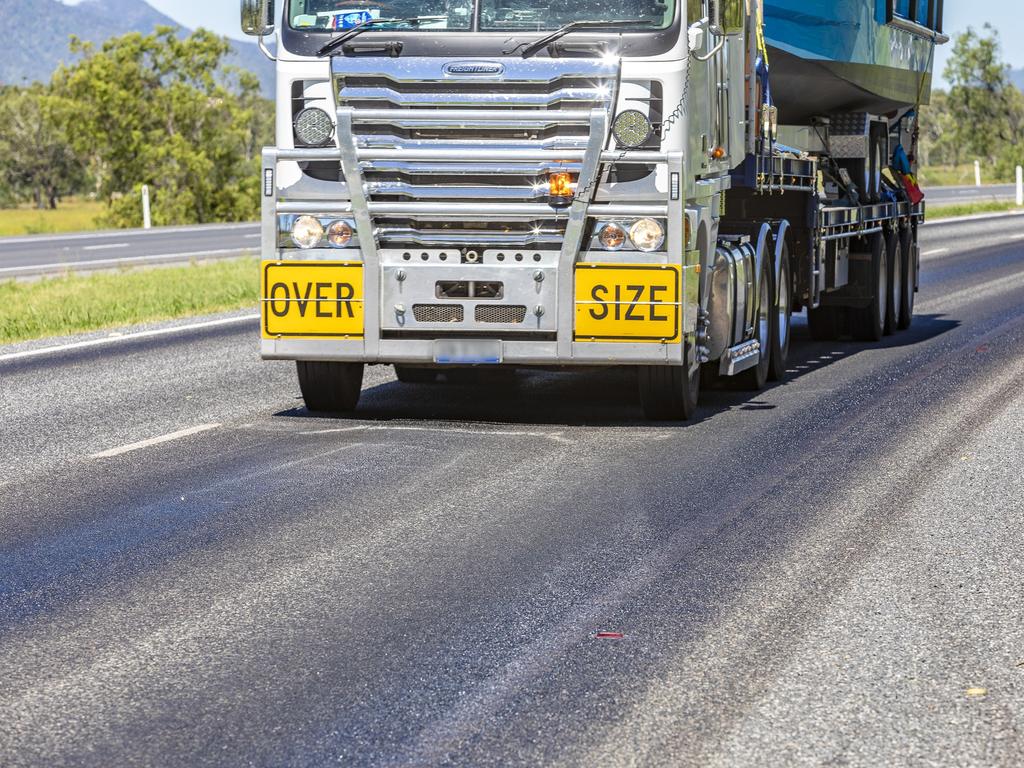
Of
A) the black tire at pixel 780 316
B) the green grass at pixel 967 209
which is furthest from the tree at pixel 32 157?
the black tire at pixel 780 316

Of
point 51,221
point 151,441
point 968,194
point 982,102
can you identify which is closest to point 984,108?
point 982,102

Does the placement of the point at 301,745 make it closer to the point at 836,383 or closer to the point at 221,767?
the point at 221,767

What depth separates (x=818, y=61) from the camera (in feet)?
49.5

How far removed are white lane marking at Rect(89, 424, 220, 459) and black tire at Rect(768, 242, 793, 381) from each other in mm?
4416

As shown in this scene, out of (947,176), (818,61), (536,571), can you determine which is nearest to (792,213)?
(818,61)

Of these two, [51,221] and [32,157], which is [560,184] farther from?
[32,157]

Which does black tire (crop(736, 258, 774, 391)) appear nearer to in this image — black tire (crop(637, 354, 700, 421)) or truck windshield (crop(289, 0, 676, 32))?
black tire (crop(637, 354, 700, 421))

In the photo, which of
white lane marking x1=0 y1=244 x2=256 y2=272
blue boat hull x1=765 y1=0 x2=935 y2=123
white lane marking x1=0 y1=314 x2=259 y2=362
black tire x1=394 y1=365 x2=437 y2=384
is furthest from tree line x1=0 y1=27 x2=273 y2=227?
black tire x1=394 y1=365 x2=437 y2=384

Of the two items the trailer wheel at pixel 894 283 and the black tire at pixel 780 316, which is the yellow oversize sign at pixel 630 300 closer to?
the black tire at pixel 780 316

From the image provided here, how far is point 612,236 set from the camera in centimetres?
1021

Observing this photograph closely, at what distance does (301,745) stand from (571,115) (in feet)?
19.7

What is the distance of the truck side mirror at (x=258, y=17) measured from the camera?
34.9 feet

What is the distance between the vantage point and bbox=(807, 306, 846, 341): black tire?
16969 mm

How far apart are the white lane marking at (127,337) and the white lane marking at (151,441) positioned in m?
4.52
